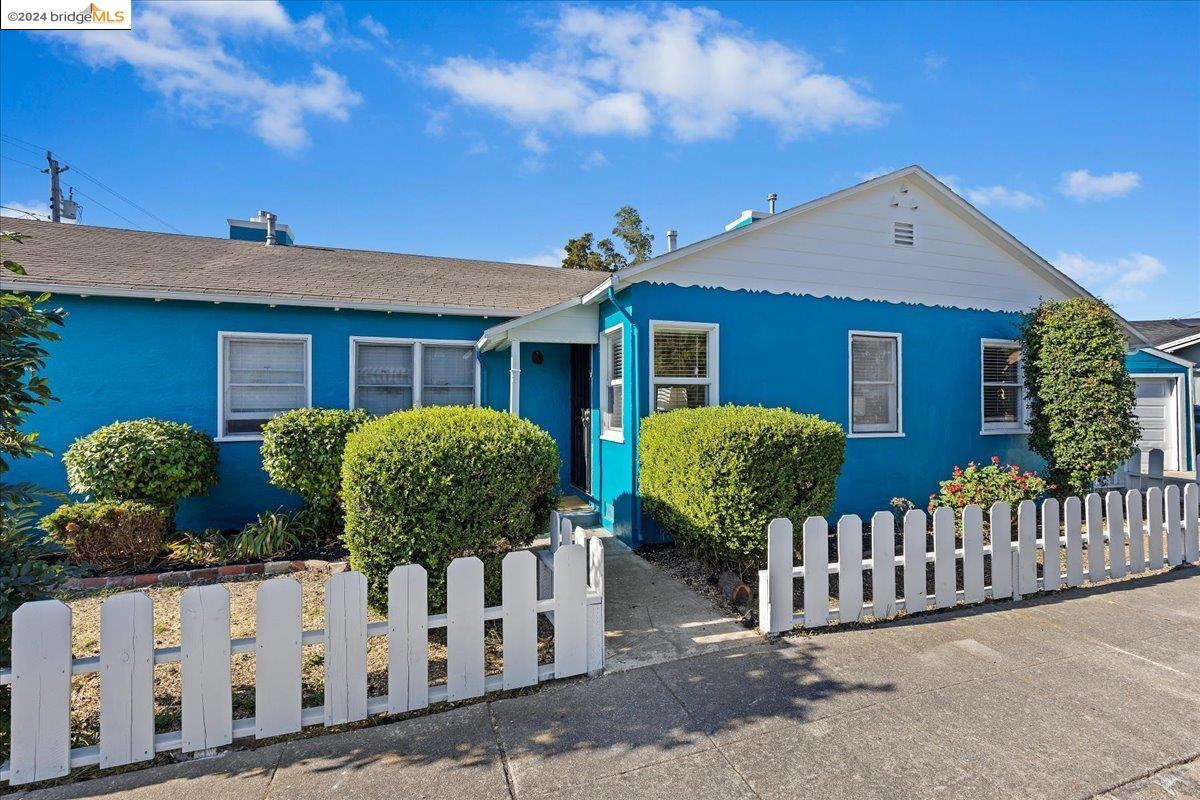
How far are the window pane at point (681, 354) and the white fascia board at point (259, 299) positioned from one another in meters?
2.76

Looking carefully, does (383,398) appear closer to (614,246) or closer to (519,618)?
(519,618)

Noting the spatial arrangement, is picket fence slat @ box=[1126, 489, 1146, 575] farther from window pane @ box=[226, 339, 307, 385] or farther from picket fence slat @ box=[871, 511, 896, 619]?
window pane @ box=[226, 339, 307, 385]

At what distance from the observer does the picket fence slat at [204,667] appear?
8.73 feet

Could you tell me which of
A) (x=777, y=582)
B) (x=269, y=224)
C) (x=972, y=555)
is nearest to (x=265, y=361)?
(x=269, y=224)

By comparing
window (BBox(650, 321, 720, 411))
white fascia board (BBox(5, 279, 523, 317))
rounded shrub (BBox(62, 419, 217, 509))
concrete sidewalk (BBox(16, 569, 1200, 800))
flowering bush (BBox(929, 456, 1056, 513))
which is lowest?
concrete sidewalk (BBox(16, 569, 1200, 800))

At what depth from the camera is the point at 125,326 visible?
682 cm

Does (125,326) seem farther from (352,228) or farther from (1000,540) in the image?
(1000,540)

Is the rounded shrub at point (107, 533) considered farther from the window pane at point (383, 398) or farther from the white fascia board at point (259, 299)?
the window pane at point (383, 398)

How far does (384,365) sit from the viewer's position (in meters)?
7.93

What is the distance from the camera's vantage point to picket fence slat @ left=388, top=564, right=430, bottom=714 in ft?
9.84

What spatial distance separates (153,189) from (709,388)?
42.3ft

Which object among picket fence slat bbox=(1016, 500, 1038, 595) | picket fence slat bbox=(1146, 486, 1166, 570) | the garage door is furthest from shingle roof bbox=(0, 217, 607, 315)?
the garage door

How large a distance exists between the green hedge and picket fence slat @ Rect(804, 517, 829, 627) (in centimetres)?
71

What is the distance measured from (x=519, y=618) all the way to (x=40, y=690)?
2246 mm
